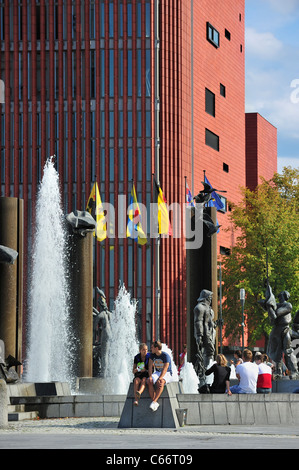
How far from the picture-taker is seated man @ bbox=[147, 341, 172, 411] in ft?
59.2

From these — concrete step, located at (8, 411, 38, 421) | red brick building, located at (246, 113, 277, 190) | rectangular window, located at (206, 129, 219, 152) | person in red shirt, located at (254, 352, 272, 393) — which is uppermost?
red brick building, located at (246, 113, 277, 190)

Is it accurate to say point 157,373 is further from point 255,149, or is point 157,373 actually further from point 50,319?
point 255,149

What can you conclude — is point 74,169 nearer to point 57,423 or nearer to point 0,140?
point 0,140

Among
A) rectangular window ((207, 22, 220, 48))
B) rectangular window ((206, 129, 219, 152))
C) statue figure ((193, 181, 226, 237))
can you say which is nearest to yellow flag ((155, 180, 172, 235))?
statue figure ((193, 181, 226, 237))

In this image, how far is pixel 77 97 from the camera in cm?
7219

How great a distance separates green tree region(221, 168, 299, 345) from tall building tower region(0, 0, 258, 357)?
6.03m

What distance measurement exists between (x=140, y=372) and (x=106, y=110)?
54876 mm

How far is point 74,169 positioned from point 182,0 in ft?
46.3

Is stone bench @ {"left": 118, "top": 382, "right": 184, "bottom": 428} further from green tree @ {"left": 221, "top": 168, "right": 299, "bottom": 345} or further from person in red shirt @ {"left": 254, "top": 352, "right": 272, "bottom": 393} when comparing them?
green tree @ {"left": 221, "top": 168, "right": 299, "bottom": 345}

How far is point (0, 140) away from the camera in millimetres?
72688

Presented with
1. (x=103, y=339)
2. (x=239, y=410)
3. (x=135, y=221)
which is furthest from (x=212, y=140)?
(x=239, y=410)

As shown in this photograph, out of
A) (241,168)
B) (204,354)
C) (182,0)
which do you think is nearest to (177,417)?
(204,354)

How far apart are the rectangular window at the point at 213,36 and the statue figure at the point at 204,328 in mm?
55168

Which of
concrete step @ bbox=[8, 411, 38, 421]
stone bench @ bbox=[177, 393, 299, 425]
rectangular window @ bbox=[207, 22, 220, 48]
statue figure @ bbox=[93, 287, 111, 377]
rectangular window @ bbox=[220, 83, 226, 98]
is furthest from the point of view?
rectangular window @ bbox=[220, 83, 226, 98]
